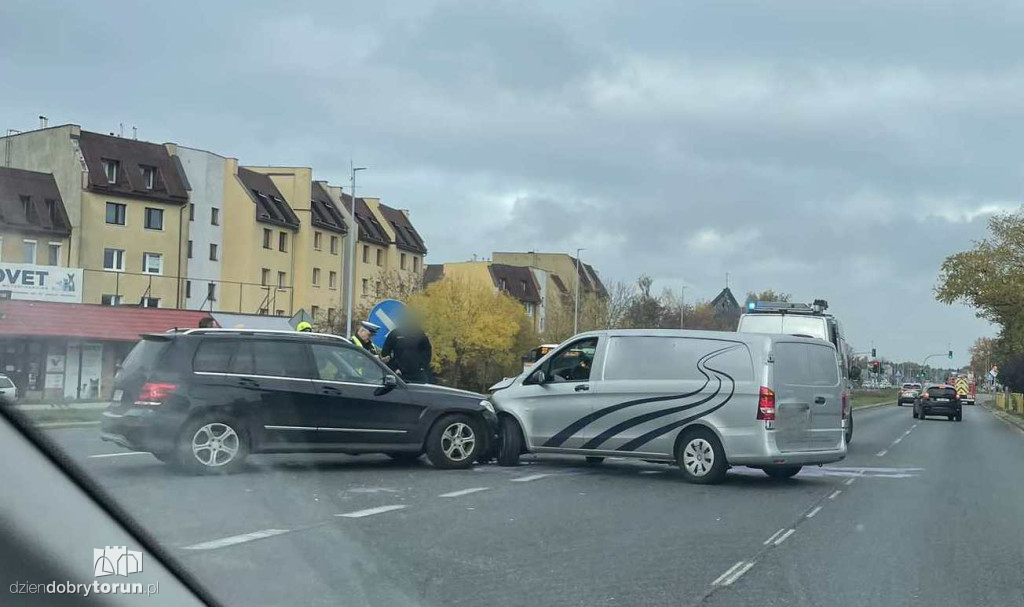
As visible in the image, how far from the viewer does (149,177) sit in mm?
4301

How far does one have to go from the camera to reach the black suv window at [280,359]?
31.6 feet

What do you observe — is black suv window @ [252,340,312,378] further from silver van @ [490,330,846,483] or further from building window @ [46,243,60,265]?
building window @ [46,243,60,265]

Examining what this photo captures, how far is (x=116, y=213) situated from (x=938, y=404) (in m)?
47.8

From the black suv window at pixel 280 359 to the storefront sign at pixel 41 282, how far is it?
247 inches

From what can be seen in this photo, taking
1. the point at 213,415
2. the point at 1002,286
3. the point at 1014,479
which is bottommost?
the point at 1014,479

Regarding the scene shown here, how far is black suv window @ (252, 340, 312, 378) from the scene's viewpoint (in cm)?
963

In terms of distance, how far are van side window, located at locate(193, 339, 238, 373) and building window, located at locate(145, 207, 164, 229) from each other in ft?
11.5

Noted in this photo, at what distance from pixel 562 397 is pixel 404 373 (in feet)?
6.98

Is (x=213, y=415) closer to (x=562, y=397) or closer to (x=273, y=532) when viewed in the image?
(x=273, y=532)

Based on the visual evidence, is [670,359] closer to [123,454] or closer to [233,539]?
[233,539]

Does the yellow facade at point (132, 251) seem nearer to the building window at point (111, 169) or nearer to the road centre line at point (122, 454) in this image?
the building window at point (111, 169)

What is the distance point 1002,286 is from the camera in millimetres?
41688

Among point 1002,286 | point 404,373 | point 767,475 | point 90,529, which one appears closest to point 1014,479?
point 767,475

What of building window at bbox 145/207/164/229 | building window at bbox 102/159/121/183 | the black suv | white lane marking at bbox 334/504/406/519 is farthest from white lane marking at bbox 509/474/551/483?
building window at bbox 102/159/121/183
